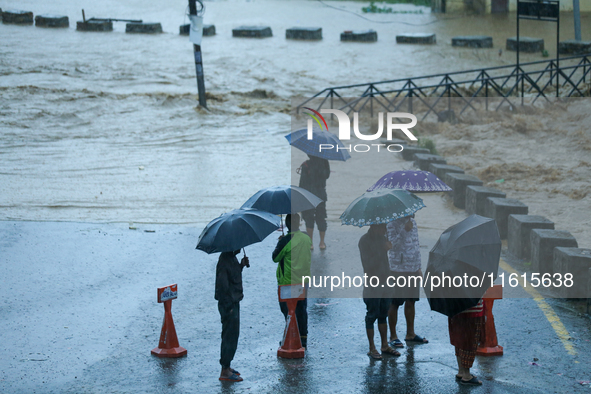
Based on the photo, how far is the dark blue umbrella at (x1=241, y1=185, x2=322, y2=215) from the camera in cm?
651

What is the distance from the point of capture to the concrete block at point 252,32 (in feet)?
119

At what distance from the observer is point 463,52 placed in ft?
110

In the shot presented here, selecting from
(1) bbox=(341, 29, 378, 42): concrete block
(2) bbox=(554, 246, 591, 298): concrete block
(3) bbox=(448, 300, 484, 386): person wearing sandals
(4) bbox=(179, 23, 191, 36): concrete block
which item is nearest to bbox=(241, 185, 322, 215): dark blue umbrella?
(3) bbox=(448, 300, 484, 386): person wearing sandals

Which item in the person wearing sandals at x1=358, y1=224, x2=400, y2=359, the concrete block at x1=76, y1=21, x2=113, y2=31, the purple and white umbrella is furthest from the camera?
the concrete block at x1=76, y1=21, x2=113, y2=31

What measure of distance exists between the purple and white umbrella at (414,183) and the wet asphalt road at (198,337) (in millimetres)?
1529

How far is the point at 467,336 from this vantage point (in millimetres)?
5457

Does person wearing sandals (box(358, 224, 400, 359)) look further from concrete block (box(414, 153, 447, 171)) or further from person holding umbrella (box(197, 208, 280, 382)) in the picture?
concrete block (box(414, 153, 447, 171))

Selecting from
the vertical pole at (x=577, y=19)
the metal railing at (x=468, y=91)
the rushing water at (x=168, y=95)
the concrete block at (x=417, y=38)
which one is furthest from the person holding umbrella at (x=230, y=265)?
the concrete block at (x=417, y=38)

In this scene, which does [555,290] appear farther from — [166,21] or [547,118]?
[166,21]

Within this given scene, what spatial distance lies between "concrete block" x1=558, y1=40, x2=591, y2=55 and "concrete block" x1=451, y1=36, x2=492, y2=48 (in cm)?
390

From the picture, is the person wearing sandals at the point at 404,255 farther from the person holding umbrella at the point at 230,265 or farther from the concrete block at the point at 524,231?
the concrete block at the point at 524,231

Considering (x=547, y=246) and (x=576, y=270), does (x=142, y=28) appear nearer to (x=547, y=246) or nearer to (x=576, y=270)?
(x=547, y=246)

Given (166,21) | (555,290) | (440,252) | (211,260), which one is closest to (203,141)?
(211,260)

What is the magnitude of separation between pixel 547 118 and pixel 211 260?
51.1 ft
